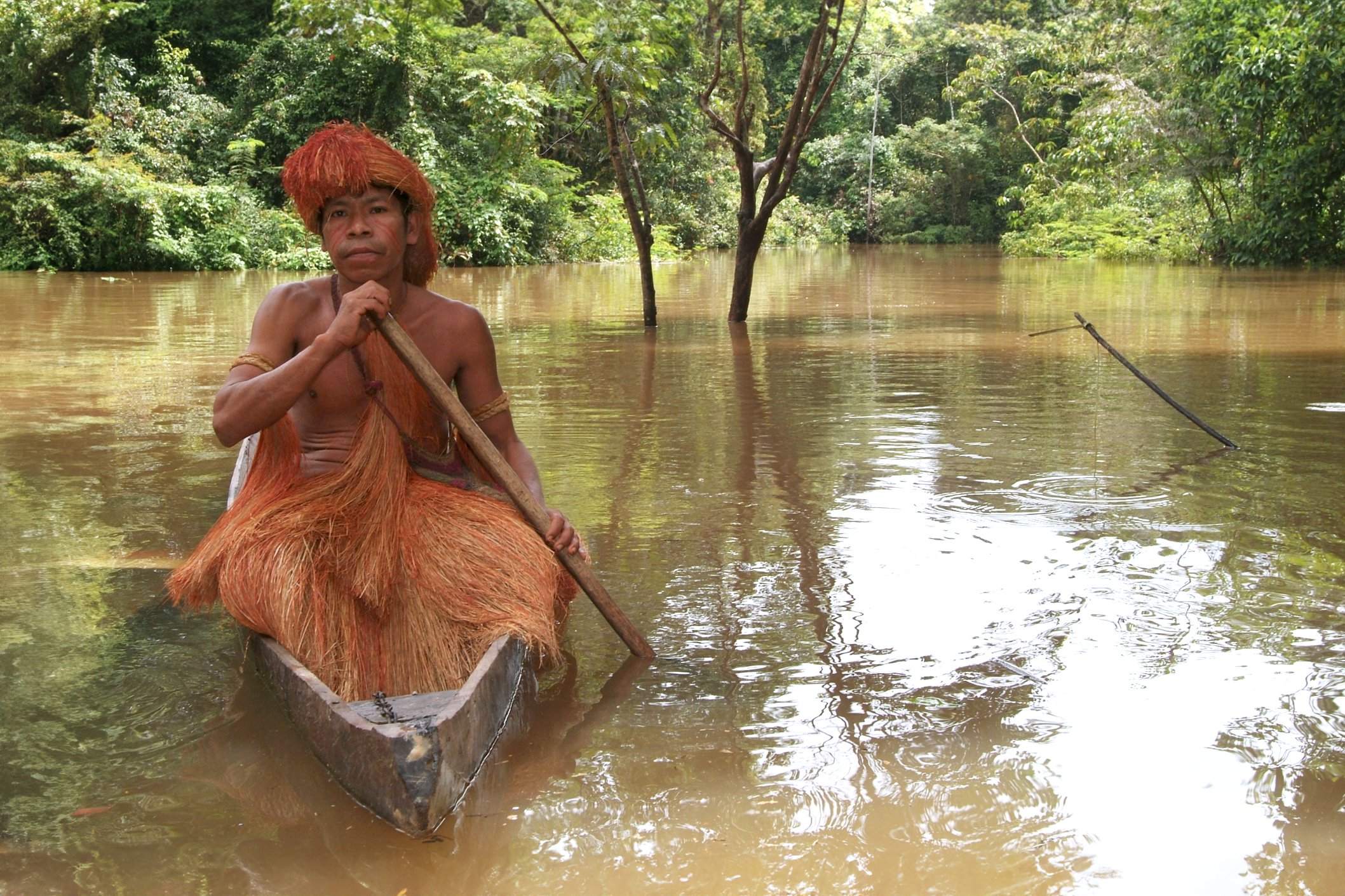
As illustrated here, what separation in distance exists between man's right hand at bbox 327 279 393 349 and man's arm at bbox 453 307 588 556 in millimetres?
547

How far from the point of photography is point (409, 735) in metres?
2.27

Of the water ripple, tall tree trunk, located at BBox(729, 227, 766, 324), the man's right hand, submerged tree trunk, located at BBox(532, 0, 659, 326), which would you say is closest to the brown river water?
the water ripple

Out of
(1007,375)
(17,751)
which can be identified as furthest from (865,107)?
(17,751)

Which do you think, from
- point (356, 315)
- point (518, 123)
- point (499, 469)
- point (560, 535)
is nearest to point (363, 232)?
point (356, 315)

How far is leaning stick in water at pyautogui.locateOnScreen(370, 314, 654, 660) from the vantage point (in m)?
3.07

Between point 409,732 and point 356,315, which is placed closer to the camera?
point 409,732

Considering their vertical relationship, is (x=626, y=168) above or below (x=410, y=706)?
above

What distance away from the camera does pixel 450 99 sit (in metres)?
25.0

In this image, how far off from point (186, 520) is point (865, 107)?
45.3 meters

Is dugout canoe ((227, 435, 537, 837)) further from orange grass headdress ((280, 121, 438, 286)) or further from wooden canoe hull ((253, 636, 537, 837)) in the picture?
orange grass headdress ((280, 121, 438, 286))

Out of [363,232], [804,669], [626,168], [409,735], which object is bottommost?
[804,669]

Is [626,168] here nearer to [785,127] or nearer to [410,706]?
[785,127]

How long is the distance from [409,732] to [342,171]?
1548 millimetres

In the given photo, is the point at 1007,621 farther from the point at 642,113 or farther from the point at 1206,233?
the point at 1206,233
